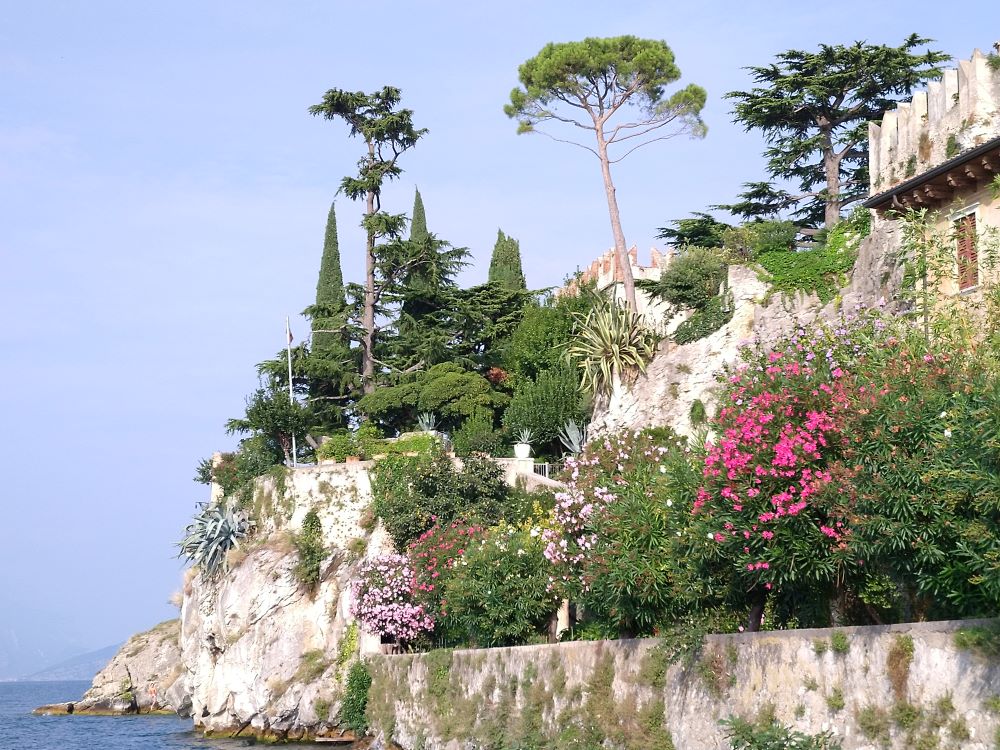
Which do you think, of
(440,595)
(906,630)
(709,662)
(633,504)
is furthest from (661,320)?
(906,630)

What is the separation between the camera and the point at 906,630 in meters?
14.0

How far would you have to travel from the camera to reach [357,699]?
34.7 m

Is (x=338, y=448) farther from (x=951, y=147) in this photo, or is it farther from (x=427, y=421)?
(x=951, y=147)

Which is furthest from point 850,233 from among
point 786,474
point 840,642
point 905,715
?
point 905,715

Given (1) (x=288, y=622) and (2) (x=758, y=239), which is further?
(2) (x=758, y=239)

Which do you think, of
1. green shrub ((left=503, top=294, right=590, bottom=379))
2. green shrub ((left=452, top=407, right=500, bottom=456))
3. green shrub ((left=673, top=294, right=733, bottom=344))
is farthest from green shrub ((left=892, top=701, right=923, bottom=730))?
green shrub ((left=503, top=294, right=590, bottom=379))

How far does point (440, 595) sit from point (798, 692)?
17439 mm

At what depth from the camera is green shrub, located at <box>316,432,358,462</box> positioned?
4362cm

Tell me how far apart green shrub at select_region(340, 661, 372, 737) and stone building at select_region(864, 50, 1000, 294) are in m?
19.4

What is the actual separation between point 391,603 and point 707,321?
1306 centimetres

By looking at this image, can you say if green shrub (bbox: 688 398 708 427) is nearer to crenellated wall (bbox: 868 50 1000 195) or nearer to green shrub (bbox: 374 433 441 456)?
crenellated wall (bbox: 868 50 1000 195)

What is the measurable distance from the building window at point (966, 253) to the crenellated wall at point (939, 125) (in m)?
6.35

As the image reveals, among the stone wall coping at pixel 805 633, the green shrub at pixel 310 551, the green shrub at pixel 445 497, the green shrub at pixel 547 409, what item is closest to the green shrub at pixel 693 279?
the green shrub at pixel 547 409

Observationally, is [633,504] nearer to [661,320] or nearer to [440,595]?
[440,595]
